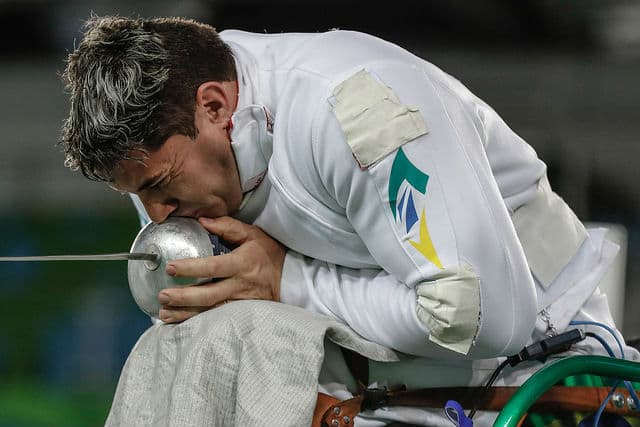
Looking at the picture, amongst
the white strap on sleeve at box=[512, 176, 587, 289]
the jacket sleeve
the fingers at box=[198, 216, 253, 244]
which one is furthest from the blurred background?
the jacket sleeve

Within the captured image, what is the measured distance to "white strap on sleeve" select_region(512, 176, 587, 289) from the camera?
132cm

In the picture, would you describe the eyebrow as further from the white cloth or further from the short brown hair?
the white cloth

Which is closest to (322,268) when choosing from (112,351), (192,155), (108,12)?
(192,155)

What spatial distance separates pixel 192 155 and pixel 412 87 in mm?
280

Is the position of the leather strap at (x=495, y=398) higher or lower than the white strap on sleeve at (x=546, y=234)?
lower

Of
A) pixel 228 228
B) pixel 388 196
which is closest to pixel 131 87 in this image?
pixel 228 228

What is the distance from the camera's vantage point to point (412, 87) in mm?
1155

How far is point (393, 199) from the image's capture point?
113 centimetres

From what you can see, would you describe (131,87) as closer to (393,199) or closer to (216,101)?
(216,101)

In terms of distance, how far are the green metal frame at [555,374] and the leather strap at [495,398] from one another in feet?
0.30

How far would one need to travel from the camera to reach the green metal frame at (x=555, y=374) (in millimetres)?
1092

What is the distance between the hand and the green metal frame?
0.35 m

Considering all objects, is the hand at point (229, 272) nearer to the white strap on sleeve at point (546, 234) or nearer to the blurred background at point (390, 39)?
the white strap on sleeve at point (546, 234)

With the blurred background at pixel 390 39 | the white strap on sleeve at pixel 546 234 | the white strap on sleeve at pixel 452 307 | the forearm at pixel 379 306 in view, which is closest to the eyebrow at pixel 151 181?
the forearm at pixel 379 306
